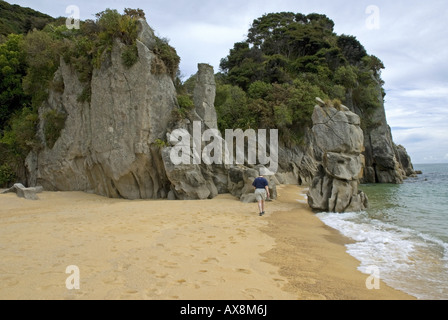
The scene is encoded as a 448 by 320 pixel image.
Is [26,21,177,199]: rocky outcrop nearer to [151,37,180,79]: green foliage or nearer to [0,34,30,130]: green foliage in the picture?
[151,37,180,79]: green foliage

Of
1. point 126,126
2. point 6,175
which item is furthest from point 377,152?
point 6,175

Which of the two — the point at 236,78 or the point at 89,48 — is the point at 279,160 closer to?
the point at 236,78

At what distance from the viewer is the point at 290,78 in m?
31.4

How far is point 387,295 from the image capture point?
4.29m

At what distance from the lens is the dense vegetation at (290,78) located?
26406 millimetres

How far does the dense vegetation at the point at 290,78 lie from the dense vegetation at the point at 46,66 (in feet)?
37.4

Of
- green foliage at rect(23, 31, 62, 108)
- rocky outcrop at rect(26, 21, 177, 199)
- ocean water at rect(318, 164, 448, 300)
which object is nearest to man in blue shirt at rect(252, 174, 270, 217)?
ocean water at rect(318, 164, 448, 300)

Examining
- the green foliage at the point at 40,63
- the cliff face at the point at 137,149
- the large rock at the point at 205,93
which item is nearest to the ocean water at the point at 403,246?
the cliff face at the point at 137,149

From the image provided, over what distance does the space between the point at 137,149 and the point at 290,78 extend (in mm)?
21771

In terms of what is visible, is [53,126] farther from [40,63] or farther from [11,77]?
[11,77]

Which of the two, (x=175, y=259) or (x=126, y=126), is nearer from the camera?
(x=175, y=259)

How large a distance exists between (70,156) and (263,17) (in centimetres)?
4107

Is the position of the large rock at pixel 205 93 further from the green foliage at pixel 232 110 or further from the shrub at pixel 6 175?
the shrub at pixel 6 175

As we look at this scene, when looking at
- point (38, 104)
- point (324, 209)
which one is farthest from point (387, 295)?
point (38, 104)
